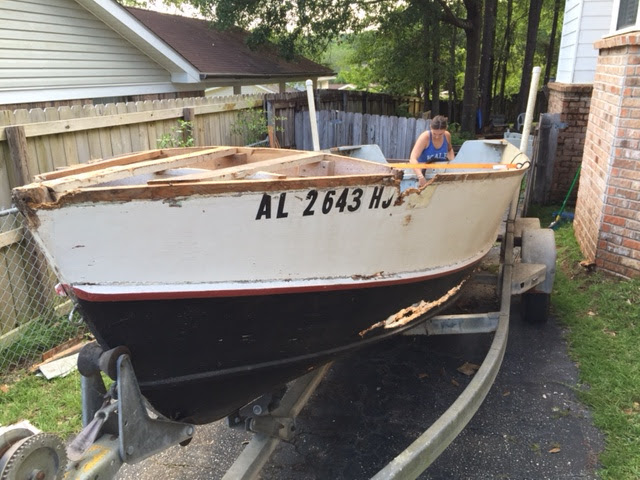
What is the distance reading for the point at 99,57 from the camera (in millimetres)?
10656

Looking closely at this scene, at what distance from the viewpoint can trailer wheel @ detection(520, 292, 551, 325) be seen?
499 centimetres

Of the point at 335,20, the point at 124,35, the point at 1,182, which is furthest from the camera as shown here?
the point at 335,20

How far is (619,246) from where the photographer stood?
18.4ft

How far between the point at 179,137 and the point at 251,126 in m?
1.70

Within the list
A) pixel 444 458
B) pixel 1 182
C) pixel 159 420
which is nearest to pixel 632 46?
pixel 444 458

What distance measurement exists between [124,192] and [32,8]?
8910 mm

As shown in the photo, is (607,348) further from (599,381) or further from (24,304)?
(24,304)

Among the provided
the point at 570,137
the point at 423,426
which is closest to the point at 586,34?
the point at 570,137

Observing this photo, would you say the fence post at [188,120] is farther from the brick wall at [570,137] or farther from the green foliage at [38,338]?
the brick wall at [570,137]

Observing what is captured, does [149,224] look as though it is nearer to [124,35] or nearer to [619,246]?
[619,246]

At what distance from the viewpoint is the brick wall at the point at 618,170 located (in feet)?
17.7

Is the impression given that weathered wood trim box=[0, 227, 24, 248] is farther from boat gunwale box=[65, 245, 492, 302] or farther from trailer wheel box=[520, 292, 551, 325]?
trailer wheel box=[520, 292, 551, 325]

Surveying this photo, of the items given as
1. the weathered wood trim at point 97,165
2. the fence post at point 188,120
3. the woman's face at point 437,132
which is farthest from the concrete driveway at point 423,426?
the fence post at point 188,120

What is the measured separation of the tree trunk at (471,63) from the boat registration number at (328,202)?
13434mm
